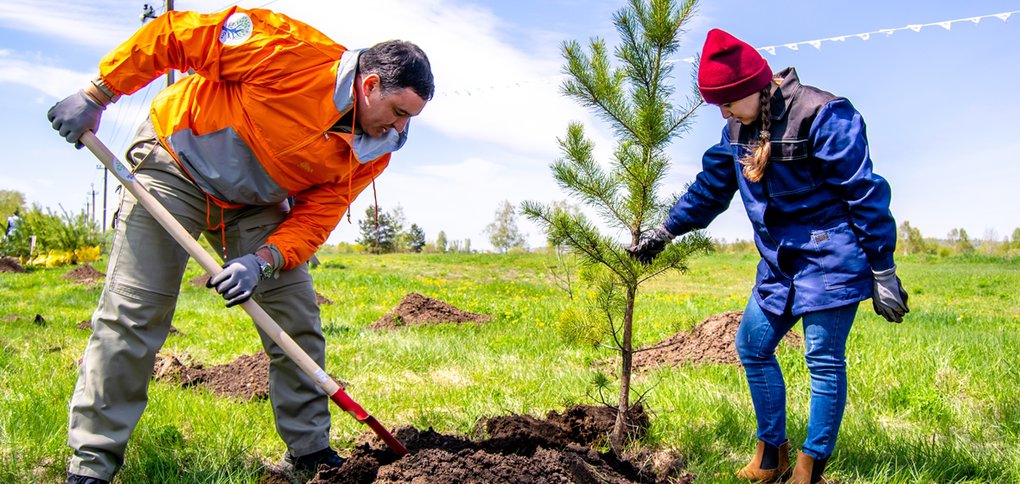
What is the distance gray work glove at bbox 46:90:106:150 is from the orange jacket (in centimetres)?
13

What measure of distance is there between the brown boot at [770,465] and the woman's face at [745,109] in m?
1.38

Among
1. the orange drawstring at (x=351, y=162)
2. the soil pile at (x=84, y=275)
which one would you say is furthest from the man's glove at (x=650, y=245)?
the soil pile at (x=84, y=275)

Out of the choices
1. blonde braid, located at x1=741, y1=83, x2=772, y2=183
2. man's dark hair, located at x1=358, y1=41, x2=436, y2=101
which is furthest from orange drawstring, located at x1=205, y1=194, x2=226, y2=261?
blonde braid, located at x1=741, y1=83, x2=772, y2=183

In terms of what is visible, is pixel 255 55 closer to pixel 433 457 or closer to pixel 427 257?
pixel 433 457

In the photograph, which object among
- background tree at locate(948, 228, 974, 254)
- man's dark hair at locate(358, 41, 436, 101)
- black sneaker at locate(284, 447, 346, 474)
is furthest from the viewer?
background tree at locate(948, 228, 974, 254)

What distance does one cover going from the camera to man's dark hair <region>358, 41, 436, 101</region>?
2.67 meters

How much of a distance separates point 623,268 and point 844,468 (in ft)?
4.37

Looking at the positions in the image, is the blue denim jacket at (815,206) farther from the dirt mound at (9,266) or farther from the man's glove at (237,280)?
the dirt mound at (9,266)

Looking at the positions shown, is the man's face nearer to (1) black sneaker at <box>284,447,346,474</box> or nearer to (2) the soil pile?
(1) black sneaker at <box>284,447,346,474</box>

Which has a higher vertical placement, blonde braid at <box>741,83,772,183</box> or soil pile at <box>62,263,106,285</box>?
blonde braid at <box>741,83,772,183</box>

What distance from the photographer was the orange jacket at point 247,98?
272 cm

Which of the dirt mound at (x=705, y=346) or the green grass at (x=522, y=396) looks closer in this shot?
the green grass at (x=522, y=396)

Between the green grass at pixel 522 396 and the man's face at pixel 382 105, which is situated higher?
the man's face at pixel 382 105

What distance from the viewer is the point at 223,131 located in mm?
2803
